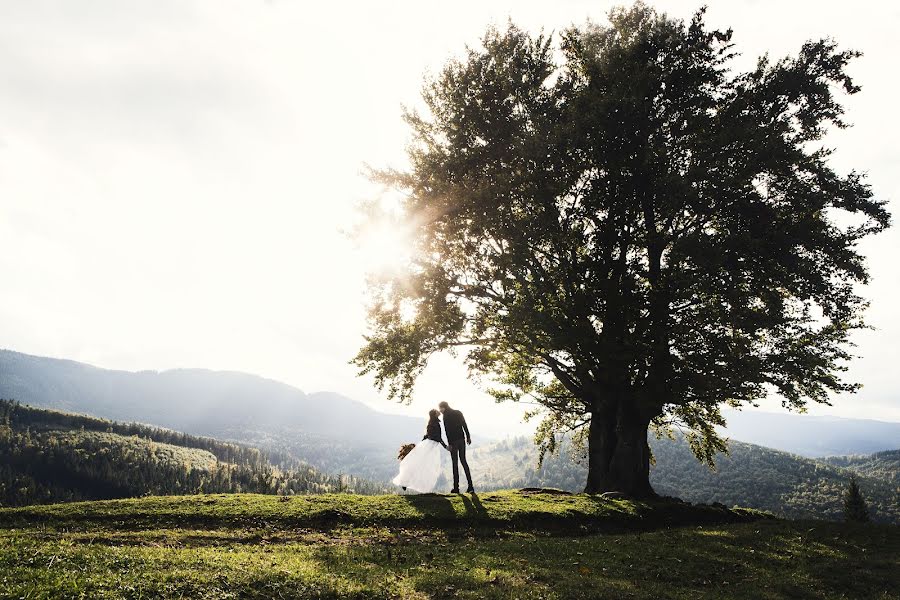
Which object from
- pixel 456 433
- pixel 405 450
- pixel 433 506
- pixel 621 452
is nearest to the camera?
pixel 433 506

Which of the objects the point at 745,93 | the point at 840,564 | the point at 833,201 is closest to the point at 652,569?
the point at 840,564

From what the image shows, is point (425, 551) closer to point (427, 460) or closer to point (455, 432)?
point (455, 432)

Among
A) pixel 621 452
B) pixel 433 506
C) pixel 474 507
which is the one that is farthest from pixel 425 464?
pixel 621 452

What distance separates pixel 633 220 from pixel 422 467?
17570mm

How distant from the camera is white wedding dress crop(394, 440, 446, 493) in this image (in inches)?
1054

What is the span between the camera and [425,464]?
27.0m

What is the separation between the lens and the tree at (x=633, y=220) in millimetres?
21984

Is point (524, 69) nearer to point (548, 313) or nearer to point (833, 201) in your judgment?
→ point (548, 313)

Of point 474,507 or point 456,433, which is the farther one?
point 456,433

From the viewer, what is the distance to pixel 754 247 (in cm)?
2114

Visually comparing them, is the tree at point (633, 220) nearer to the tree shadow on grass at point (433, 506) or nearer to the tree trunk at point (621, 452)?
the tree trunk at point (621, 452)

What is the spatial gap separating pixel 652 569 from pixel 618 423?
54.3 feet

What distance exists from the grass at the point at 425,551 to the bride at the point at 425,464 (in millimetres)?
3864

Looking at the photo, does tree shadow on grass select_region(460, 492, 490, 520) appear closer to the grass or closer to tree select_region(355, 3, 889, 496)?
the grass
